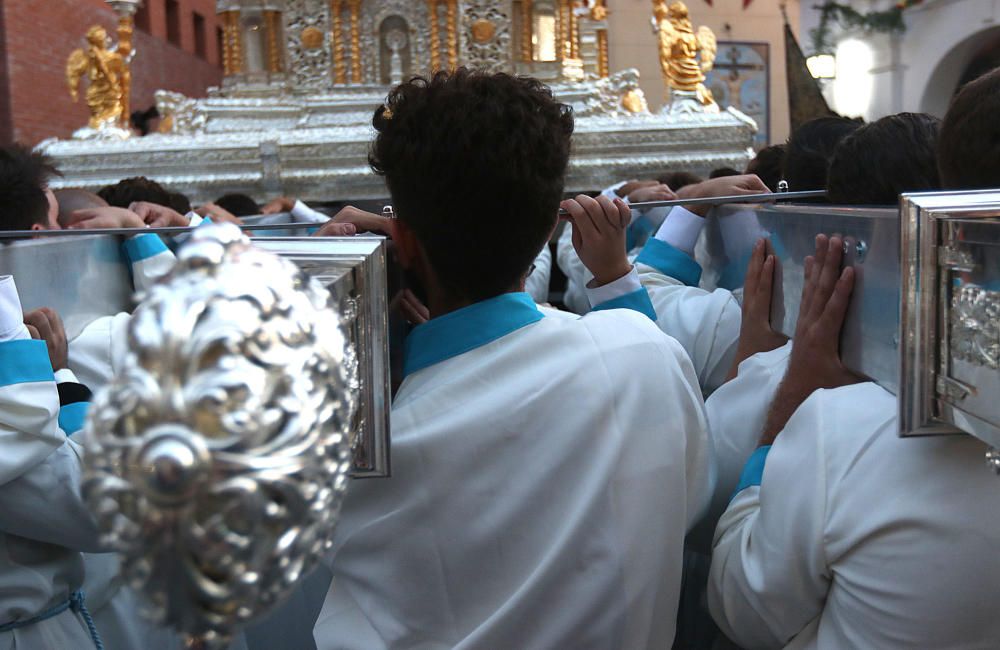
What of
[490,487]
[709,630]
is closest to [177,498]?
[490,487]

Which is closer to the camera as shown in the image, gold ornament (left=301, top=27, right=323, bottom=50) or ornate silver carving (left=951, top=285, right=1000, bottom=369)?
ornate silver carving (left=951, top=285, right=1000, bottom=369)

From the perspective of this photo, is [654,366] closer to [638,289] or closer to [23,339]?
[638,289]

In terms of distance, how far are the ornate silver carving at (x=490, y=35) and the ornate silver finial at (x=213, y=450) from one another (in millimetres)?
6900

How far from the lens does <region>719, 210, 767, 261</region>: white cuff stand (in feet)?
5.89

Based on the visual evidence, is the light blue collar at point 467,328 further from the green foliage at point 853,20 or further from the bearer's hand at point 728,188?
the green foliage at point 853,20

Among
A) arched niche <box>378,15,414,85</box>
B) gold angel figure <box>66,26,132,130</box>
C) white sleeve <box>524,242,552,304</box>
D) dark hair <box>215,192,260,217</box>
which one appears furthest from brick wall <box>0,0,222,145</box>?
white sleeve <box>524,242,552,304</box>

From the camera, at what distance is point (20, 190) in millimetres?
1974

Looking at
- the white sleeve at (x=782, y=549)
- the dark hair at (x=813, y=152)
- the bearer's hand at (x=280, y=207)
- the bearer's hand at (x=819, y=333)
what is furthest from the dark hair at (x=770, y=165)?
the bearer's hand at (x=280, y=207)

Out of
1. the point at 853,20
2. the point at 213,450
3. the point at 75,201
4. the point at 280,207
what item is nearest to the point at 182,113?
the point at 280,207

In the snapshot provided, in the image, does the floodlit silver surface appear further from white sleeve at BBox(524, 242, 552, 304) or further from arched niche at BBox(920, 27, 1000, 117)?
arched niche at BBox(920, 27, 1000, 117)

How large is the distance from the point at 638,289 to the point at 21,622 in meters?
1.00

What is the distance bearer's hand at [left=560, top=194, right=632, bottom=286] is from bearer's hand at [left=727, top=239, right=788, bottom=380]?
18 cm

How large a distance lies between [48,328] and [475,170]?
738 mm

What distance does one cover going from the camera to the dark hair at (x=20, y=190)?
1969 mm
